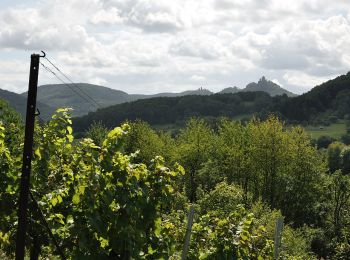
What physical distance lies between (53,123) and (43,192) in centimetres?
196

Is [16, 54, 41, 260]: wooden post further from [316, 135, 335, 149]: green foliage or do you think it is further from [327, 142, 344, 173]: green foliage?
[316, 135, 335, 149]: green foliage

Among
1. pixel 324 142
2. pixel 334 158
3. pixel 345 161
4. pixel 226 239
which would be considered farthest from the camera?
pixel 324 142

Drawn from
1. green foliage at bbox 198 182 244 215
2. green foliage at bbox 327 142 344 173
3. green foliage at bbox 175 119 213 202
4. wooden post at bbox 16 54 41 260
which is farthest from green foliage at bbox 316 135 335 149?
wooden post at bbox 16 54 41 260

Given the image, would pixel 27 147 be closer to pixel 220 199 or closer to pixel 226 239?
pixel 226 239

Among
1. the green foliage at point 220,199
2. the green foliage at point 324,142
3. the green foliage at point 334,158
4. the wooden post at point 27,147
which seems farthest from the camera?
the green foliage at point 324,142

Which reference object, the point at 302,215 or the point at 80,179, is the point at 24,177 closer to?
the point at 80,179

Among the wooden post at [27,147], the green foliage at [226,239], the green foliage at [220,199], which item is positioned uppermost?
the wooden post at [27,147]

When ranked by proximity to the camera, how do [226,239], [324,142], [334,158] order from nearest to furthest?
[226,239] < [334,158] < [324,142]

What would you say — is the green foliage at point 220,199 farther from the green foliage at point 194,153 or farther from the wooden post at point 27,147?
the wooden post at point 27,147

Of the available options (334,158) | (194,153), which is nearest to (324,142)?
(334,158)

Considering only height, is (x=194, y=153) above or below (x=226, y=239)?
below

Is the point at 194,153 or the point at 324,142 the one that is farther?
the point at 324,142

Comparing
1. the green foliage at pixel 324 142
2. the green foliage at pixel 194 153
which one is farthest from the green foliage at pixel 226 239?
the green foliage at pixel 324 142

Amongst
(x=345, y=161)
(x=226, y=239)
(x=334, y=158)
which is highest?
(x=226, y=239)
